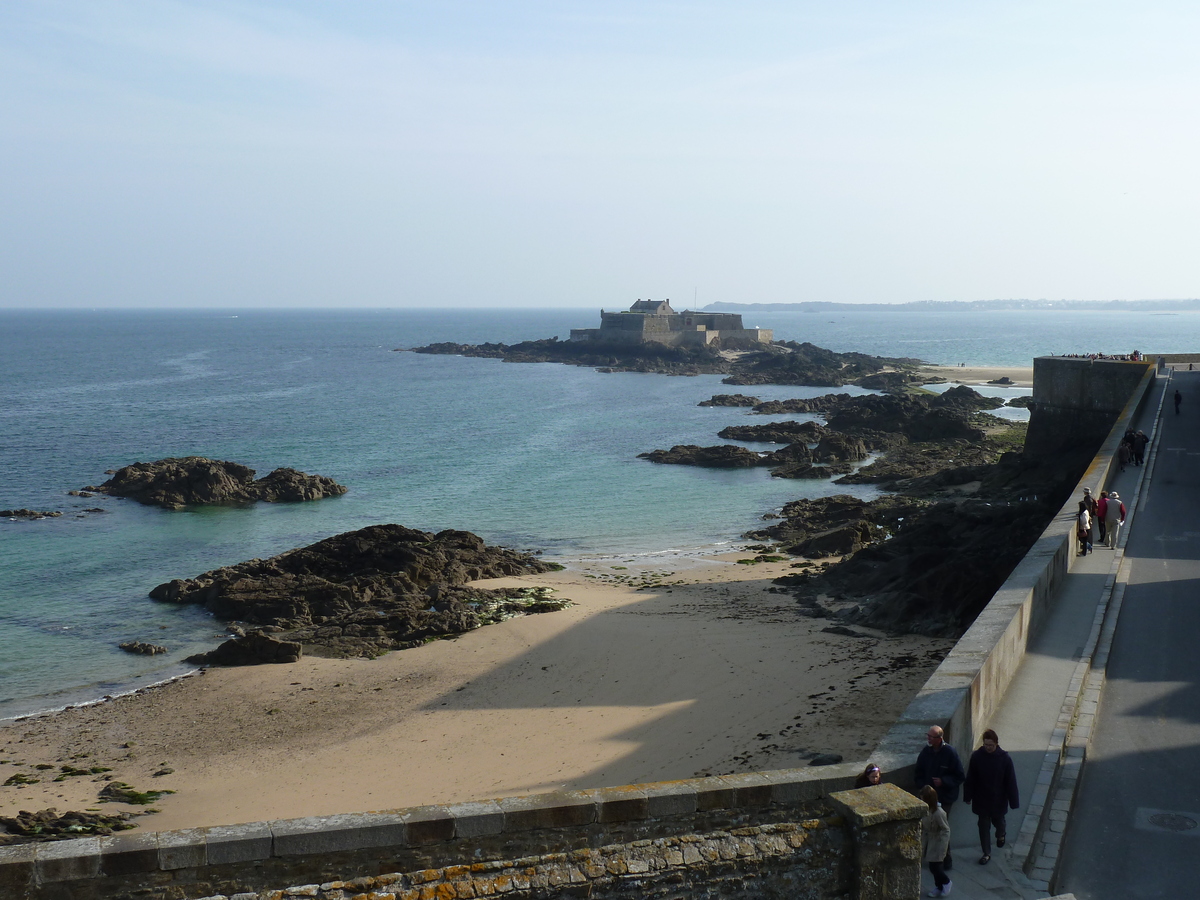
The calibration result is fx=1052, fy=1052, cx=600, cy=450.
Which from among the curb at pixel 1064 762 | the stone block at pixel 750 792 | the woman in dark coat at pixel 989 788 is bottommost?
the curb at pixel 1064 762

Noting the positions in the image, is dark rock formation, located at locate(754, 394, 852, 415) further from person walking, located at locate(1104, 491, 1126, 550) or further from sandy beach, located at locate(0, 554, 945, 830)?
person walking, located at locate(1104, 491, 1126, 550)

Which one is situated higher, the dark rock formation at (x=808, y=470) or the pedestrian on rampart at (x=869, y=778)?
the pedestrian on rampart at (x=869, y=778)

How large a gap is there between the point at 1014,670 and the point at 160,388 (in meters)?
79.6

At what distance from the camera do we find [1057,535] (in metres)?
14.2

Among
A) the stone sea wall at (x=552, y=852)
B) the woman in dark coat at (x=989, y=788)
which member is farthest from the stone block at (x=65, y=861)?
the woman in dark coat at (x=989, y=788)

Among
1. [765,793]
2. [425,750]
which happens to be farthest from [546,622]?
[765,793]

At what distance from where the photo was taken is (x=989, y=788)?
665cm

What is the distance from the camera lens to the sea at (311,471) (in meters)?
22.2

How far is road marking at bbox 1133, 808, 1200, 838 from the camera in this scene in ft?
23.5

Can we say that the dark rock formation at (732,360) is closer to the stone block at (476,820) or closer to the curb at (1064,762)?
the curb at (1064,762)

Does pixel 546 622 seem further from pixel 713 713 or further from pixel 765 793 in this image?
pixel 765 793

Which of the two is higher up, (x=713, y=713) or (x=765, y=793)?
(x=765, y=793)

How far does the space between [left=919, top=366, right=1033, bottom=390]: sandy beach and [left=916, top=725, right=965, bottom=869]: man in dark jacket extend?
76213 millimetres

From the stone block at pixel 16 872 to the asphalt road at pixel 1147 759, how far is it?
5.80 metres
